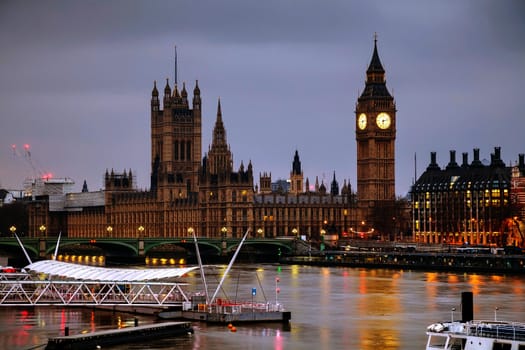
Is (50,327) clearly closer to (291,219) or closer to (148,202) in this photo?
(291,219)

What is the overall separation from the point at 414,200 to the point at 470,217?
50.1 feet

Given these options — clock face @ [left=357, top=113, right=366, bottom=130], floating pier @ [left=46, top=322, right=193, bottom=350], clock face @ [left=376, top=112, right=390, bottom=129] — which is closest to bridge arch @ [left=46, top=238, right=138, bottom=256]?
clock face @ [left=357, top=113, right=366, bottom=130]

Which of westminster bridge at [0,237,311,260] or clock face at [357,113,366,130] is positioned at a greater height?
clock face at [357,113,366,130]

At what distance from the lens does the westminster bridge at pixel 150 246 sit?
130250 millimetres

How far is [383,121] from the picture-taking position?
183 m

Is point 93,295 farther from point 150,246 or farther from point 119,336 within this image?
point 150,246

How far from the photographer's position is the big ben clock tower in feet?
599

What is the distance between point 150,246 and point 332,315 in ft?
238

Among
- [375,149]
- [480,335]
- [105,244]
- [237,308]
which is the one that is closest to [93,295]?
[237,308]

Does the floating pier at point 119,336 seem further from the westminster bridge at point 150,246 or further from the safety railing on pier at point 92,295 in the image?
the westminster bridge at point 150,246

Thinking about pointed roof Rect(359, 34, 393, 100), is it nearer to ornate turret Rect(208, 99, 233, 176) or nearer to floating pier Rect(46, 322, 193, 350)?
ornate turret Rect(208, 99, 233, 176)

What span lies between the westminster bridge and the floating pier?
68.8m

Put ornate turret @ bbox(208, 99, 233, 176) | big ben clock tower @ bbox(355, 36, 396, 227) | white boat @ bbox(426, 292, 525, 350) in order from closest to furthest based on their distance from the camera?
white boat @ bbox(426, 292, 525, 350), big ben clock tower @ bbox(355, 36, 396, 227), ornate turret @ bbox(208, 99, 233, 176)

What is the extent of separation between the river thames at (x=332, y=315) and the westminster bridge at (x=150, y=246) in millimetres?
30009
